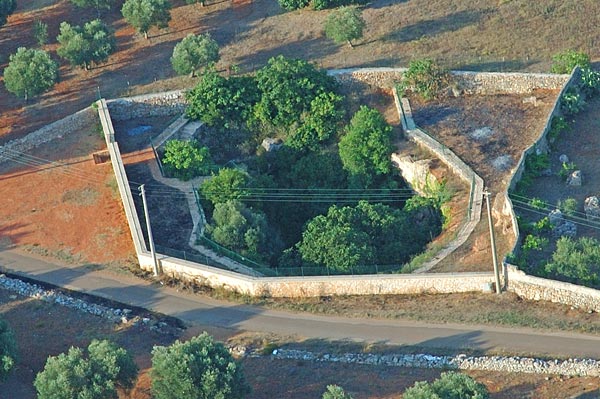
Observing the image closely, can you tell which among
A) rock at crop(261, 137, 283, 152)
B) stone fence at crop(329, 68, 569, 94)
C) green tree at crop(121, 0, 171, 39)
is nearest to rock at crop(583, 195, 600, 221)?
stone fence at crop(329, 68, 569, 94)

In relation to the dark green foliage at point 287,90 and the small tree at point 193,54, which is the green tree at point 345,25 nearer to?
the dark green foliage at point 287,90

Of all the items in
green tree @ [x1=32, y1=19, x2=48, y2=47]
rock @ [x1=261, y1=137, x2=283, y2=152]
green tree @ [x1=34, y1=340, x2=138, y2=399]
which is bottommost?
green tree @ [x1=34, y1=340, x2=138, y2=399]

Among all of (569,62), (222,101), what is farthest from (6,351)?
(569,62)

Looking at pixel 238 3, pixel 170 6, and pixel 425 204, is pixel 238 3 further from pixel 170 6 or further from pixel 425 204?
pixel 425 204

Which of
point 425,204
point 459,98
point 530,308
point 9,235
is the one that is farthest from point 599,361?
point 9,235

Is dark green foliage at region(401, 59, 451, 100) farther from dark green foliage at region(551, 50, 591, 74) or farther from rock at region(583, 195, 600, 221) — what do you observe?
rock at region(583, 195, 600, 221)

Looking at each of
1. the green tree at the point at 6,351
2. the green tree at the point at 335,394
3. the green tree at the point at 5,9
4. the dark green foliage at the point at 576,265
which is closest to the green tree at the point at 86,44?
the green tree at the point at 5,9
